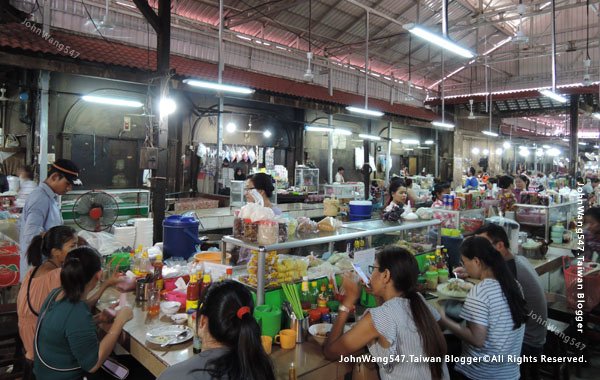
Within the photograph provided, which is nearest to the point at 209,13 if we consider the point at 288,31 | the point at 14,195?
the point at 288,31

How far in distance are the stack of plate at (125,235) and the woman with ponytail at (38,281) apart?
1.88m

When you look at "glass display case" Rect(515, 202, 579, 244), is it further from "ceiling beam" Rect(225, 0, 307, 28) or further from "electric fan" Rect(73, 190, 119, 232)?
"ceiling beam" Rect(225, 0, 307, 28)

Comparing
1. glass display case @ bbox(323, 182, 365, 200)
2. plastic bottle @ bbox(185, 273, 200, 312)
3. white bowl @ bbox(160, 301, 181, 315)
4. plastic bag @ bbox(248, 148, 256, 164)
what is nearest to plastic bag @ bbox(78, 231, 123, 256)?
white bowl @ bbox(160, 301, 181, 315)

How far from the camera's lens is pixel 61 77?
29.6 ft

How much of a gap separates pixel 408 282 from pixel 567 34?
19.0 m

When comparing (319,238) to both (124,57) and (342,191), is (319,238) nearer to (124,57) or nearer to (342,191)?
(124,57)

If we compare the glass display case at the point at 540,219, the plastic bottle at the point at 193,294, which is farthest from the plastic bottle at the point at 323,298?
the glass display case at the point at 540,219

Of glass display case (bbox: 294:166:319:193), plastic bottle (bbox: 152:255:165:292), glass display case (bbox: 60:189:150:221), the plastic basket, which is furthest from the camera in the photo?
glass display case (bbox: 294:166:319:193)

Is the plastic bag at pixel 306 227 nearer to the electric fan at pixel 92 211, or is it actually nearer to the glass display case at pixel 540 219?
the electric fan at pixel 92 211

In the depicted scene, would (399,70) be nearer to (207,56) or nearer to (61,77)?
(207,56)

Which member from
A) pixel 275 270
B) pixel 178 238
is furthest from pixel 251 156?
pixel 275 270

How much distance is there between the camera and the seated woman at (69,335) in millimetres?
2295

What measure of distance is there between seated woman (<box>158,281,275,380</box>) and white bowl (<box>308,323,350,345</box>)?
3.18ft

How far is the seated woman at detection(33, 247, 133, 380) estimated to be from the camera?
229 centimetres
